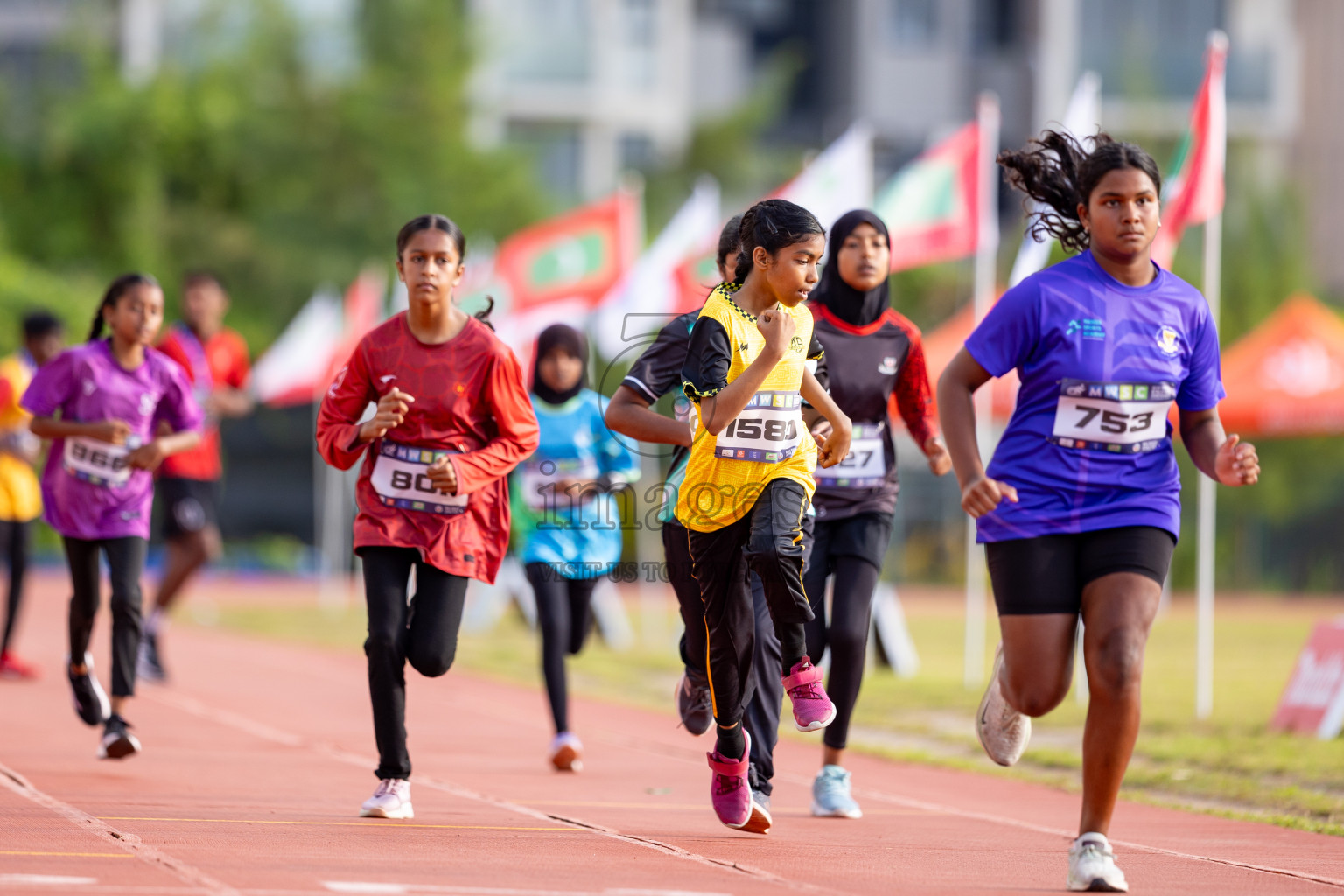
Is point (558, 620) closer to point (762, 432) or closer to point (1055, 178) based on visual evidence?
point (762, 432)

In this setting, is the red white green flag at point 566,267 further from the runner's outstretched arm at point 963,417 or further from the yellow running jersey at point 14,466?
the runner's outstretched arm at point 963,417

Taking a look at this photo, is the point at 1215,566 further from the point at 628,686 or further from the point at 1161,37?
the point at 628,686

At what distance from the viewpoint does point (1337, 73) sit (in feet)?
139

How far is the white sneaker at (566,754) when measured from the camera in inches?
329

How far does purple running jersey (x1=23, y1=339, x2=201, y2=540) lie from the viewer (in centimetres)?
827

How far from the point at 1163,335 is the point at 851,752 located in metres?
4.47

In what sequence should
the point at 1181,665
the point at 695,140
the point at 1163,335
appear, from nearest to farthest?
the point at 1163,335 → the point at 1181,665 → the point at 695,140

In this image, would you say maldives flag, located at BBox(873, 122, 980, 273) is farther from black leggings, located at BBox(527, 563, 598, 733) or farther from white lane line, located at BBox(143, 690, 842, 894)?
white lane line, located at BBox(143, 690, 842, 894)

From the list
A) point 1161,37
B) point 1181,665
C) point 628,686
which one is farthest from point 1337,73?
point 628,686

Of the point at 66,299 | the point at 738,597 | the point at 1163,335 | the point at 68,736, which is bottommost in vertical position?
the point at 68,736

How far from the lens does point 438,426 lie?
22.0 ft

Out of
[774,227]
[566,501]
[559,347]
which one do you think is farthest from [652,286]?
[774,227]

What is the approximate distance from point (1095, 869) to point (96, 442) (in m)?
4.96

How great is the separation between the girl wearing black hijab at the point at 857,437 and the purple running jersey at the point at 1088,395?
1.66 m
